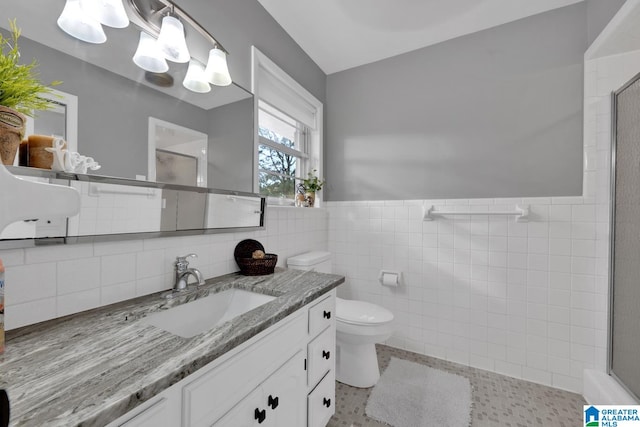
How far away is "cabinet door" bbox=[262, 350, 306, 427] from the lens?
901mm

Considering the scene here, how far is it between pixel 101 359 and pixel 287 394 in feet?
2.12

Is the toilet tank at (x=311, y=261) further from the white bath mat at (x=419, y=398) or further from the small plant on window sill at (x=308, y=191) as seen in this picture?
the white bath mat at (x=419, y=398)

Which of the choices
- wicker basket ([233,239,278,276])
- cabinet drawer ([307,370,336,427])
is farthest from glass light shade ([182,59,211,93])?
cabinet drawer ([307,370,336,427])

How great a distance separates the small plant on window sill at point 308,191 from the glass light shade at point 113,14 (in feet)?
4.96

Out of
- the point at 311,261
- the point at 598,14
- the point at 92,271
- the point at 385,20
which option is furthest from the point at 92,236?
the point at 598,14

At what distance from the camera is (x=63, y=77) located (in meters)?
0.84

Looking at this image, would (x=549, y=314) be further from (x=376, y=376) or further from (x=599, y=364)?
(x=376, y=376)

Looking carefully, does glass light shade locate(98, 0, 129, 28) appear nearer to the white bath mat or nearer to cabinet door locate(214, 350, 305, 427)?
cabinet door locate(214, 350, 305, 427)

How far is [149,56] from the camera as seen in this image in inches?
42.5

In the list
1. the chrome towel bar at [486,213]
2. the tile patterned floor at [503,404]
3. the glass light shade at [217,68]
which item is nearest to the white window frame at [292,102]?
the glass light shade at [217,68]

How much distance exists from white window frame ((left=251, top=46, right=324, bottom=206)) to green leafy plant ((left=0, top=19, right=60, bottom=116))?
3.21 ft

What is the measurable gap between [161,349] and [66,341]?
10.7 inches

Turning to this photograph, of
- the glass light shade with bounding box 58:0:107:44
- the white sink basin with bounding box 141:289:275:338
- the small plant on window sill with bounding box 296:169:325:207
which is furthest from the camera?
the small plant on window sill with bounding box 296:169:325:207

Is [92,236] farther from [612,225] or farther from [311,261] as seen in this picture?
[612,225]
